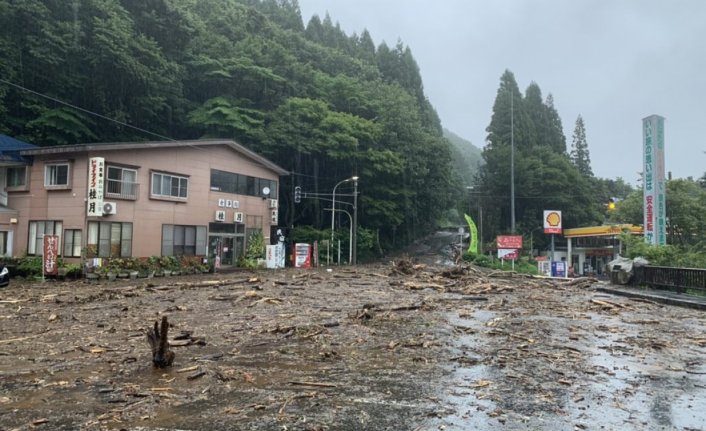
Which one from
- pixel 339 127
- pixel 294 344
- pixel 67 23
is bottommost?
pixel 294 344

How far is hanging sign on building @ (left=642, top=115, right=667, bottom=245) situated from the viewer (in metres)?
19.2

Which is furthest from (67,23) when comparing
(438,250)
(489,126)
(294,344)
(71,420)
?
(489,126)

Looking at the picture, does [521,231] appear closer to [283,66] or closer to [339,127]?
[339,127]

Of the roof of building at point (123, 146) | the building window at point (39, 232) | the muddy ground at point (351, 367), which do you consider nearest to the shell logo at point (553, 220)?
the roof of building at point (123, 146)

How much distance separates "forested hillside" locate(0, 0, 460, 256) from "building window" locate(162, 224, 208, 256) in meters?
9.59

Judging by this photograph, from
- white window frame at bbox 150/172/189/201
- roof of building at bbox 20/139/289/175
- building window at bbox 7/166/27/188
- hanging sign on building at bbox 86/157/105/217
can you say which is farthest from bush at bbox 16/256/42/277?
white window frame at bbox 150/172/189/201

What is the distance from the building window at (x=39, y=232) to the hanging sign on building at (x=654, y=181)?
2667 centimetres

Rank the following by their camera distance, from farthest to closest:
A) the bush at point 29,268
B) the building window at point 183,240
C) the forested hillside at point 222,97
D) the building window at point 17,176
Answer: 1. the forested hillside at point 222,97
2. the building window at point 183,240
3. the building window at point 17,176
4. the bush at point 29,268

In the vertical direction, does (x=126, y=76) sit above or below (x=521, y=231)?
above

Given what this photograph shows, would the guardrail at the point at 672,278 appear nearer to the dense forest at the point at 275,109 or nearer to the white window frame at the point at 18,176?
the dense forest at the point at 275,109

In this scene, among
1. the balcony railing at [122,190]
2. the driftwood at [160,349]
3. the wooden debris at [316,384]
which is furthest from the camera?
the balcony railing at [122,190]

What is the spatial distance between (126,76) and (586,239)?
46.1 m

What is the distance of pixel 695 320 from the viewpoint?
36.8 ft

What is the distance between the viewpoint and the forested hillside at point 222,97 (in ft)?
98.6
